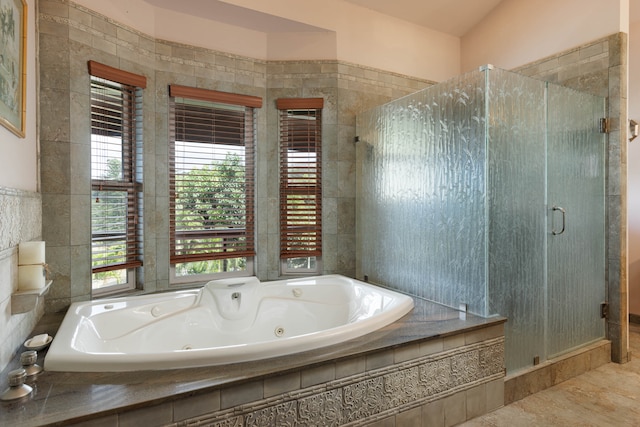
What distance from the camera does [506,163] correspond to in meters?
2.14

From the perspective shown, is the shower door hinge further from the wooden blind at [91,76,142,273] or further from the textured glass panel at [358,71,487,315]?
the wooden blind at [91,76,142,273]

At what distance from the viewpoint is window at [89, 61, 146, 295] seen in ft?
7.84

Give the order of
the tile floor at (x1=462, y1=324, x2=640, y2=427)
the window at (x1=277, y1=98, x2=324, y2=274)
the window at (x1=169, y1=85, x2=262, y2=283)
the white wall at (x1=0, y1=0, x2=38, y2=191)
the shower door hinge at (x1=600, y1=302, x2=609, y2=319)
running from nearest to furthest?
the white wall at (x1=0, y1=0, x2=38, y2=191)
the tile floor at (x1=462, y1=324, x2=640, y2=427)
the shower door hinge at (x1=600, y1=302, x2=609, y2=319)
the window at (x1=169, y1=85, x2=262, y2=283)
the window at (x1=277, y1=98, x2=324, y2=274)

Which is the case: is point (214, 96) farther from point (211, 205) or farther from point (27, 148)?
point (27, 148)

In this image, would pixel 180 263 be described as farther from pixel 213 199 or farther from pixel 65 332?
pixel 65 332

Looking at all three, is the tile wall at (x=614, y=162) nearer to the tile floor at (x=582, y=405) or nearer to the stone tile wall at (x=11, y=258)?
the tile floor at (x=582, y=405)

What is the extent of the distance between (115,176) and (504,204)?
97.0 inches

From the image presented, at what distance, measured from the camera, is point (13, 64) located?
5.26ft

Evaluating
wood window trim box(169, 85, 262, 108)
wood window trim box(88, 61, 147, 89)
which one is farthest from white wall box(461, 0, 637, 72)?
wood window trim box(88, 61, 147, 89)

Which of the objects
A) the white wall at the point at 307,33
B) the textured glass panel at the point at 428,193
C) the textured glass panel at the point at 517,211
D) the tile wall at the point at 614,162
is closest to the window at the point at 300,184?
the textured glass panel at the point at 428,193

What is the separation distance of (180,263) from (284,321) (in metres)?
0.90

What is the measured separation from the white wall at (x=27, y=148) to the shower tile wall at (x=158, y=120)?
0.10 metres

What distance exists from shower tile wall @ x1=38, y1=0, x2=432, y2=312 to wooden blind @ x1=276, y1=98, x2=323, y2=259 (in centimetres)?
6

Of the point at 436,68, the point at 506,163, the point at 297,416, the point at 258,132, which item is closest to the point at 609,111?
the point at 506,163
